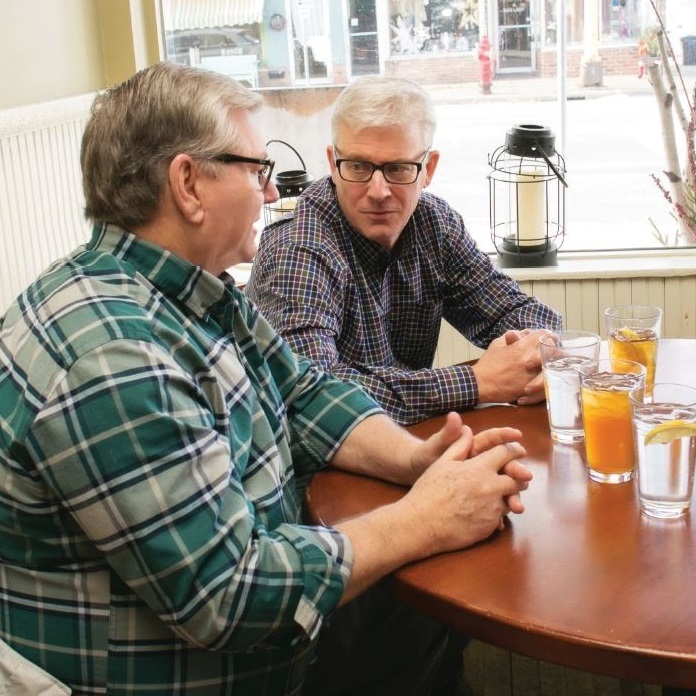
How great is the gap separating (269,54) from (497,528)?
2.52m

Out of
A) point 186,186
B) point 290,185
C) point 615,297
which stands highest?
point 186,186

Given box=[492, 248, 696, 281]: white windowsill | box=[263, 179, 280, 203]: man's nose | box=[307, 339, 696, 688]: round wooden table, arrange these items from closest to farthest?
box=[307, 339, 696, 688]: round wooden table → box=[263, 179, 280, 203]: man's nose → box=[492, 248, 696, 281]: white windowsill

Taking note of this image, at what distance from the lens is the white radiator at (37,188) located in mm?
2793

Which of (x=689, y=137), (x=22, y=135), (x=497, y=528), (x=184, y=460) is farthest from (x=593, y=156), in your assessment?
(x=184, y=460)

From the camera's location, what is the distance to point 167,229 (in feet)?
4.55

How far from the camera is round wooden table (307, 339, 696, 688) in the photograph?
3.63 feet

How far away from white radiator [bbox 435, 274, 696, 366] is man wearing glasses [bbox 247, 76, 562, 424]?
96 cm

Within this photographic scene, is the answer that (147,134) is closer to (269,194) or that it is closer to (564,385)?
(269,194)

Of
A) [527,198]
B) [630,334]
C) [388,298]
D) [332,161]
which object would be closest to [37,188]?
[332,161]

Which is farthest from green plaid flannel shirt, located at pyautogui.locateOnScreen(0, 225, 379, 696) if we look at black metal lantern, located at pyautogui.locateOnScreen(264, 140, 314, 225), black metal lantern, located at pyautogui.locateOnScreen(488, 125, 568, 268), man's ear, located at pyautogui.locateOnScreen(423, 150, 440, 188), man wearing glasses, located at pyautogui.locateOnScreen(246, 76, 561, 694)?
black metal lantern, located at pyautogui.locateOnScreen(488, 125, 568, 268)

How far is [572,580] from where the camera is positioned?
3.99ft

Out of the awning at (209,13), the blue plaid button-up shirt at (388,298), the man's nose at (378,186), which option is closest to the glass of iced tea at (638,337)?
the blue plaid button-up shirt at (388,298)

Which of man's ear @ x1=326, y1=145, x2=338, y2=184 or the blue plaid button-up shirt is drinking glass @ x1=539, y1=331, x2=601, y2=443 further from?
man's ear @ x1=326, y1=145, x2=338, y2=184

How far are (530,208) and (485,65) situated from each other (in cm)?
57
